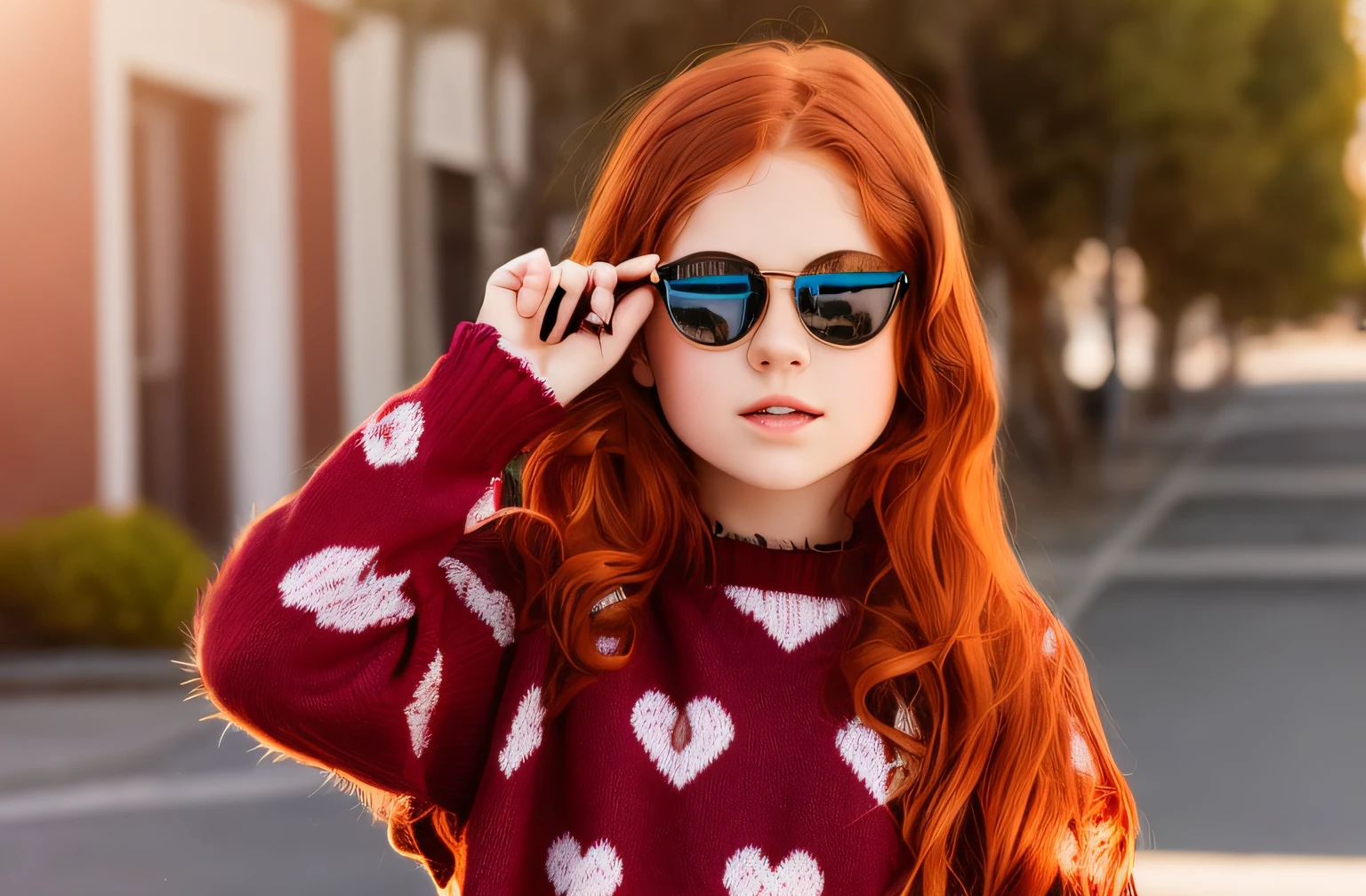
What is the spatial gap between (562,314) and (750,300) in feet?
0.65

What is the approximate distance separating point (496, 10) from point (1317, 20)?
1198 cm

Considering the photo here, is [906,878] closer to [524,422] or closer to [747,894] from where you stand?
[747,894]

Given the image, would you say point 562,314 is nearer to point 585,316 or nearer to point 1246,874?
point 585,316

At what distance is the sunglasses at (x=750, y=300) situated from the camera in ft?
5.41

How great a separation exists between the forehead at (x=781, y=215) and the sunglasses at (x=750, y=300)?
0.03 m

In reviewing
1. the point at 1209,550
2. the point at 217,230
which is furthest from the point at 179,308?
the point at 1209,550

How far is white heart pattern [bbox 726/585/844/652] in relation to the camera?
5.65 feet

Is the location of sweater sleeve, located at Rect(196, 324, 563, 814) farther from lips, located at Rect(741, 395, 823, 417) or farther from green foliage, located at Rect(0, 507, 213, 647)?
green foliage, located at Rect(0, 507, 213, 647)

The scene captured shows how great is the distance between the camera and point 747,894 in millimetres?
1592

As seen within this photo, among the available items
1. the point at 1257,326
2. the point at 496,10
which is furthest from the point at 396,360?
the point at 1257,326

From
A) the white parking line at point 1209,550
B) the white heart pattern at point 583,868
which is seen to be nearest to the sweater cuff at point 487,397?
the white heart pattern at point 583,868

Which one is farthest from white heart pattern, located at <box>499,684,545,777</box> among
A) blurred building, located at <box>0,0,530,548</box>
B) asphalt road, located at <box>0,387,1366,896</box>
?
blurred building, located at <box>0,0,530,548</box>

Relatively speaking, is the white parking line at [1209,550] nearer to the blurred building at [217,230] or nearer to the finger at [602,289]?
the finger at [602,289]

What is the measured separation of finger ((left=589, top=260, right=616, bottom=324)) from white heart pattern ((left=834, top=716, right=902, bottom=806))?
0.50m
